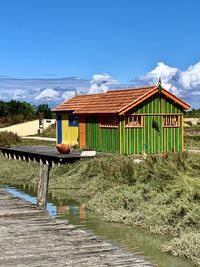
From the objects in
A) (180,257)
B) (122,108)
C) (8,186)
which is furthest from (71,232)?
(122,108)

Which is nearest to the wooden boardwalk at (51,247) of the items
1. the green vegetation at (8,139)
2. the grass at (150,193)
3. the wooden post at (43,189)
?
the wooden post at (43,189)

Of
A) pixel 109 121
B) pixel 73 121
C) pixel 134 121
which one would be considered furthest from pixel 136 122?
pixel 73 121

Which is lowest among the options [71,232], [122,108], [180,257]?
[180,257]

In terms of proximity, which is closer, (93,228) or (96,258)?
(96,258)

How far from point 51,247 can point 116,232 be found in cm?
462

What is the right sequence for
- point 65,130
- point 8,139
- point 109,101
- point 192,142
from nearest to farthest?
point 109,101, point 65,130, point 192,142, point 8,139

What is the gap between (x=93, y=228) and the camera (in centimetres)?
1273

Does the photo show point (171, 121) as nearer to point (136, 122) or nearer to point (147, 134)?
point (147, 134)

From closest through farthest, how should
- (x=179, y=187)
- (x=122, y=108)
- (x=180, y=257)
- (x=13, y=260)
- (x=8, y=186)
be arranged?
1. (x=13, y=260)
2. (x=180, y=257)
3. (x=179, y=187)
4. (x=8, y=186)
5. (x=122, y=108)

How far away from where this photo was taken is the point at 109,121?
82.7ft

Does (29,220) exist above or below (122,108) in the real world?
below

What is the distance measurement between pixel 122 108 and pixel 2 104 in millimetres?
44345

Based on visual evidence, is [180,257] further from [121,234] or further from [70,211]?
[70,211]

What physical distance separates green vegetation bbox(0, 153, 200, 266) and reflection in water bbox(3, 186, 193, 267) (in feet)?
0.83
